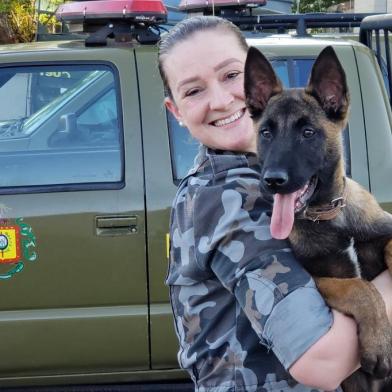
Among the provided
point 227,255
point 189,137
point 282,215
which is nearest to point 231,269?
point 227,255

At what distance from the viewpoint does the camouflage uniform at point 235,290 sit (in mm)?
1475

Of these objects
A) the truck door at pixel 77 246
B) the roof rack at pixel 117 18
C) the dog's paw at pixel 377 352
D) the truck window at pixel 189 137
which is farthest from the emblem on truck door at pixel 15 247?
the dog's paw at pixel 377 352

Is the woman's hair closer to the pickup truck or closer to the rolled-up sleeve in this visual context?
the rolled-up sleeve

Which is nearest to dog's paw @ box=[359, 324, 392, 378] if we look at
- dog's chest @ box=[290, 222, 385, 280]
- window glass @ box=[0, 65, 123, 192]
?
dog's chest @ box=[290, 222, 385, 280]

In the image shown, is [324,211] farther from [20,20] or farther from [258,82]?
[20,20]

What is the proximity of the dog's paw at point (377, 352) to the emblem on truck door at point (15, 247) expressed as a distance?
2.12m

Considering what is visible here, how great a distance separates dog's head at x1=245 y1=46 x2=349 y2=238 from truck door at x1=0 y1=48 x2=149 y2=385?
5.59 feet

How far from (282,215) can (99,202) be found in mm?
1960

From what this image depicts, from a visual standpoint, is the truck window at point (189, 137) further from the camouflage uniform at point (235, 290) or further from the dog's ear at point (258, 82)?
the camouflage uniform at point (235, 290)

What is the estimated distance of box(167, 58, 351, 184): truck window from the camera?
354 centimetres

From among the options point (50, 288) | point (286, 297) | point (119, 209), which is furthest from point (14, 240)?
point (286, 297)

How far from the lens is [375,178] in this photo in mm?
3559

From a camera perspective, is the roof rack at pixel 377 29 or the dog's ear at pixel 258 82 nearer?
the dog's ear at pixel 258 82

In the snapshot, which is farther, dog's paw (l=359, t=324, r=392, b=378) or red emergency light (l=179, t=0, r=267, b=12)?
red emergency light (l=179, t=0, r=267, b=12)
